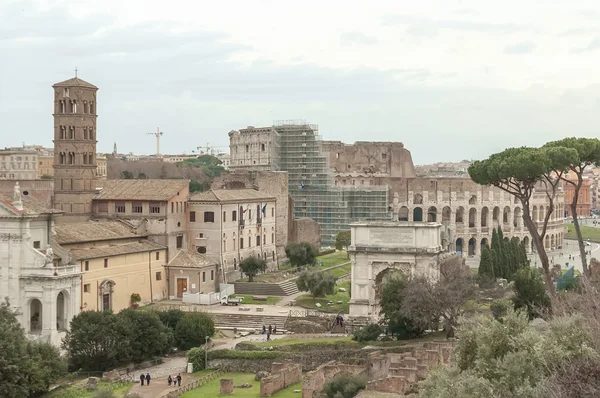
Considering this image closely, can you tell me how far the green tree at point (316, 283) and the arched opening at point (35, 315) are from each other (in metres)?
13.4

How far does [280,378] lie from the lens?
32.7m

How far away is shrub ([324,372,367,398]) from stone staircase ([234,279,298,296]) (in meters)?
20.7

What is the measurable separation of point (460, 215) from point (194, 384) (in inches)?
2445

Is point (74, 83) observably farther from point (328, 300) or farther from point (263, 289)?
point (328, 300)

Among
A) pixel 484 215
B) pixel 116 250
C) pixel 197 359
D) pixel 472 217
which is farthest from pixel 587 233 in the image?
pixel 197 359

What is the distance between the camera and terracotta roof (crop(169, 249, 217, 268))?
49.9 metres

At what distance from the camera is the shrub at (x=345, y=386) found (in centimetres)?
2927

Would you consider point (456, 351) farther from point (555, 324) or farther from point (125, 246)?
point (125, 246)

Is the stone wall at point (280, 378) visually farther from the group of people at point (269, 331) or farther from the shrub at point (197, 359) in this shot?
the group of people at point (269, 331)

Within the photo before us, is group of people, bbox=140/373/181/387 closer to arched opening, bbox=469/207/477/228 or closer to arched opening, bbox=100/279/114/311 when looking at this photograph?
arched opening, bbox=100/279/114/311

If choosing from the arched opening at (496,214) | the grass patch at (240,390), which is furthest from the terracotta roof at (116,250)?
the arched opening at (496,214)

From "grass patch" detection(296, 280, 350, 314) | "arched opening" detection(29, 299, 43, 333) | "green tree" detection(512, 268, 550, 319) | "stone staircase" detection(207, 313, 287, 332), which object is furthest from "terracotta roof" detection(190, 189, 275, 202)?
"green tree" detection(512, 268, 550, 319)

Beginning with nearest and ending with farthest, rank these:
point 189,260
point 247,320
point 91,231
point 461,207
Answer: point 247,320
point 91,231
point 189,260
point 461,207

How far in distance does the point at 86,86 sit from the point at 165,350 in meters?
18.8
